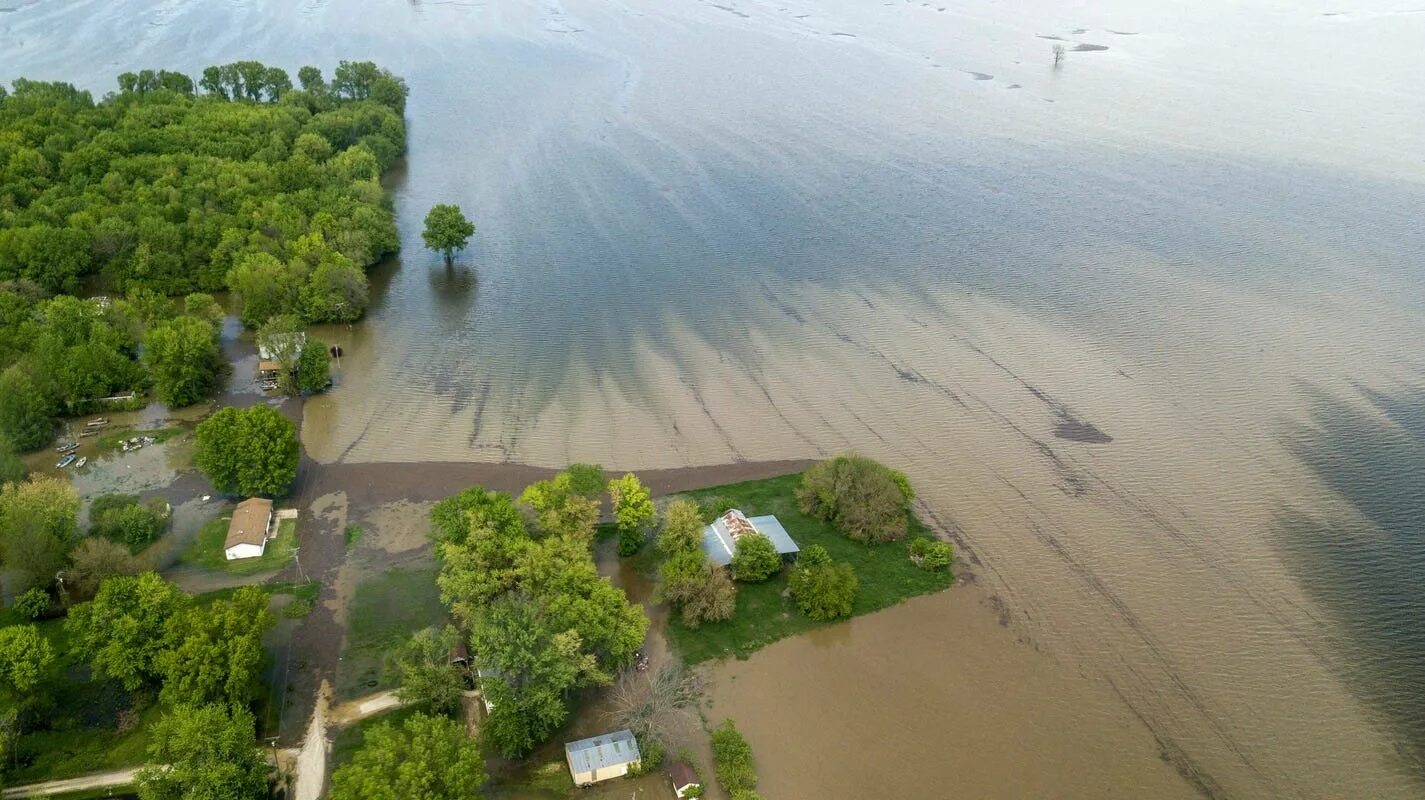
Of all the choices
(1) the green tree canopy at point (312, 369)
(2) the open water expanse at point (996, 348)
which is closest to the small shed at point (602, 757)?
(2) the open water expanse at point (996, 348)

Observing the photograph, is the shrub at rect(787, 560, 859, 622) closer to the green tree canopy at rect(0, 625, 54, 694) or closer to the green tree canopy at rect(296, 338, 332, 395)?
the green tree canopy at rect(0, 625, 54, 694)

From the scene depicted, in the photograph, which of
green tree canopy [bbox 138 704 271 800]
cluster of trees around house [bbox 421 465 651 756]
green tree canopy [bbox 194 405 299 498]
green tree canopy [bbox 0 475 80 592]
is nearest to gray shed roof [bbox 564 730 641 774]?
cluster of trees around house [bbox 421 465 651 756]

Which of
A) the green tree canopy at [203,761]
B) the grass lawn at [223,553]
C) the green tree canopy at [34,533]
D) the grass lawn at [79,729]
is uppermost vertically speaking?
the green tree canopy at [34,533]

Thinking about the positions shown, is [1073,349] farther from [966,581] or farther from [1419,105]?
[1419,105]

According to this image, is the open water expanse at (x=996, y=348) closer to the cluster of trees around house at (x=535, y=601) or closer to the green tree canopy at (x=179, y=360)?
the cluster of trees around house at (x=535, y=601)

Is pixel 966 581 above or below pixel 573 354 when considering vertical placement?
below

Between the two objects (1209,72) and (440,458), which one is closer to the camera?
(440,458)

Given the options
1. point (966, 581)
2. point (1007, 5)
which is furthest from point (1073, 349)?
point (1007, 5)
